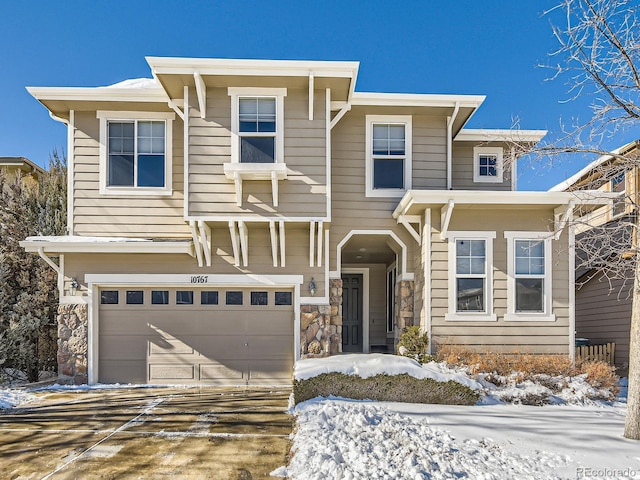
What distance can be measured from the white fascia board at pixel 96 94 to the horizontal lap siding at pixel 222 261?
3.04 metres

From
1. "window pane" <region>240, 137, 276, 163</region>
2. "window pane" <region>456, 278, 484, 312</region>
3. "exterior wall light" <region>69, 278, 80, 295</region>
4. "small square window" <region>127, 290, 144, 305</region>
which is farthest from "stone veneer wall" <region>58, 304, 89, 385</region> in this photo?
"window pane" <region>456, 278, 484, 312</region>

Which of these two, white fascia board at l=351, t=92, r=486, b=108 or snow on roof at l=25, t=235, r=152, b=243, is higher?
white fascia board at l=351, t=92, r=486, b=108

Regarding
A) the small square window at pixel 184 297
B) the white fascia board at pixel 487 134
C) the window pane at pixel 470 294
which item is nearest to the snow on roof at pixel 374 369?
the window pane at pixel 470 294

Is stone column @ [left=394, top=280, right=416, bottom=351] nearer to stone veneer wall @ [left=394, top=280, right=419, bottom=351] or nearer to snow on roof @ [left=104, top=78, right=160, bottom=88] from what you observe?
stone veneer wall @ [left=394, top=280, right=419, bottom=351]

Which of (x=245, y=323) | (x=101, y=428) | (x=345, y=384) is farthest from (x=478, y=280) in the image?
(x=101, y=428)

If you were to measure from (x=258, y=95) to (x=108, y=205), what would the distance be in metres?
3.91

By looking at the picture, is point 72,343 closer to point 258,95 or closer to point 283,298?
point 283,298

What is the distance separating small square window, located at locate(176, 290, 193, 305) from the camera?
9.58 meters

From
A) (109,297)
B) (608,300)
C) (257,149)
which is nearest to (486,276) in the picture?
(608,300)

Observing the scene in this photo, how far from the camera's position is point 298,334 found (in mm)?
9469

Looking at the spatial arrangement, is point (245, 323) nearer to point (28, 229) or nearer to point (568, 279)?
point (28, 229)

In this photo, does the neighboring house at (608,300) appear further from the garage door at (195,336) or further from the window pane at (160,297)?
the window pane at (160,297)

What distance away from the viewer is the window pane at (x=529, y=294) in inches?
344

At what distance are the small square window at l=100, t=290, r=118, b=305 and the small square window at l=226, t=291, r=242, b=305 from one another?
2.36 metres
